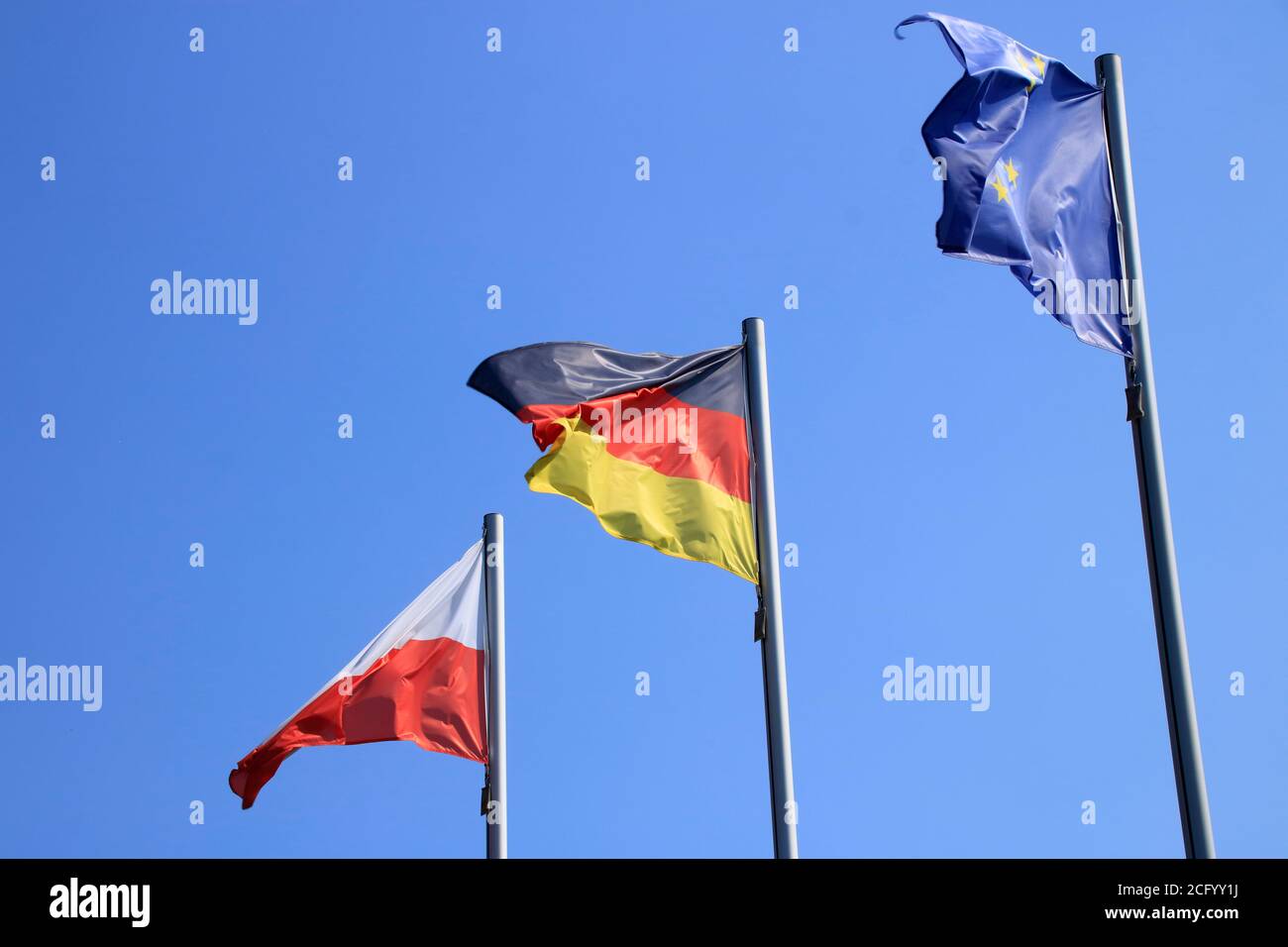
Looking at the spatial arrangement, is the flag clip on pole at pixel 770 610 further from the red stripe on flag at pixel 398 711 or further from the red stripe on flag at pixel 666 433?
the red stripe on flag at pixel 398 711

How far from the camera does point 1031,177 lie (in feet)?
45.1

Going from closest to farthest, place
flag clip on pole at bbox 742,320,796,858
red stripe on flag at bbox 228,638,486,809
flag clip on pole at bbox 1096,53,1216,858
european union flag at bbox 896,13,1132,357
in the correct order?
1. flag clip on pole at bbox 1096,53,1216,858
2. european union flag at bbox 896,13,1132,357
3. flag clip on pole at bbox 742,320,796,858
4. red stripe on flag at bbox 228,638,486,809

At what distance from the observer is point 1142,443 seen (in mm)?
12633

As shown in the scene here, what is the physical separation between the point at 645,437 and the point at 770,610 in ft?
7.71

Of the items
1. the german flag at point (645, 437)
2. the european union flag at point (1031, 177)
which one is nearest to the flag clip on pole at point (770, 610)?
the german flag at point (645, 437)

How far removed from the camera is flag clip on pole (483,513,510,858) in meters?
18.8

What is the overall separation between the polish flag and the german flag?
3.88 m

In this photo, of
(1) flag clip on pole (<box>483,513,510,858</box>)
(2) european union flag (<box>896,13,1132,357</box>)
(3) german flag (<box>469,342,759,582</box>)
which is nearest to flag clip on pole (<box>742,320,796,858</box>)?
(3) german flag (<box>469,342,759,582</box>)

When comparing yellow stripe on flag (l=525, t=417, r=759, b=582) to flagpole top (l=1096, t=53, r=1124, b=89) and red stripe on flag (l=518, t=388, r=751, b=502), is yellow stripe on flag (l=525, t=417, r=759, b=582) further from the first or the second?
flagpole top (l=1096, t=53, r=1124, b=89)

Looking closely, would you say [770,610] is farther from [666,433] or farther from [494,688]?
[494,688]

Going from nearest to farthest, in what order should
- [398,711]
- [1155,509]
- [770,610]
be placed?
1. [1155,509]
2. [770,610]
3. [398,711]

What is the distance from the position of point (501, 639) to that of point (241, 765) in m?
3.23

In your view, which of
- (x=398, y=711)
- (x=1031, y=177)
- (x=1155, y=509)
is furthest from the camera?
(x=398, y=711)

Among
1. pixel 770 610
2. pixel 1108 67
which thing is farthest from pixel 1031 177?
pixel 770 610
